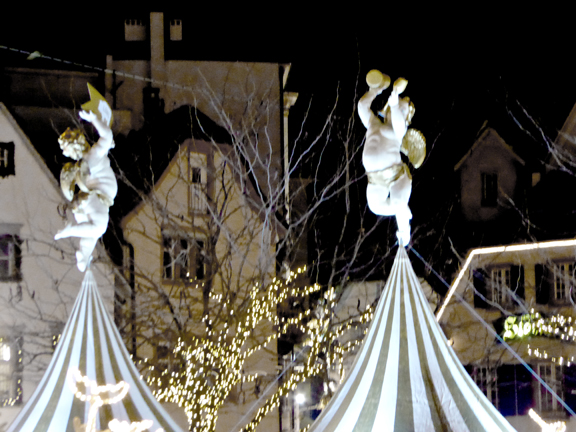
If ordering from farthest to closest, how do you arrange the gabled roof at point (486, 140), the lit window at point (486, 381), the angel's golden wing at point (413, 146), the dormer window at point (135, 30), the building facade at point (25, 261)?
the gabled roof at point (486, 140)
the dormer window at point (135, 30)
the lit window at point (486, 381)
the building facade at point (25, 261)
the angel's golden wing at point (413, 146)

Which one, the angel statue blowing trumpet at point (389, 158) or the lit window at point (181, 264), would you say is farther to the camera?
the lit window at point (181, 264)

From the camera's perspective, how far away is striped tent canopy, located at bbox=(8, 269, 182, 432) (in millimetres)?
5688

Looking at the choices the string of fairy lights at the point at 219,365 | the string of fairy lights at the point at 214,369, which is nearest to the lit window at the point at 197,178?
the string of fairy lights at the point at 219,365

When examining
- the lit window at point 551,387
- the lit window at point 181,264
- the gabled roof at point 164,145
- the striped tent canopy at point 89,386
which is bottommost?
the lit window at point 551,387

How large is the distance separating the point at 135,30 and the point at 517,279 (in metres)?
10.2

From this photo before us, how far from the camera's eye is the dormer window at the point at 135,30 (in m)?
17.9

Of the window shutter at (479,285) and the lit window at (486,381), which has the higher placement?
the window shutter at (479,285)

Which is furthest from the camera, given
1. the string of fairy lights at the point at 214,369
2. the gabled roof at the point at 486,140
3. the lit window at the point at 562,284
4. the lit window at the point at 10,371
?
the gabled roof at the point at 486,140

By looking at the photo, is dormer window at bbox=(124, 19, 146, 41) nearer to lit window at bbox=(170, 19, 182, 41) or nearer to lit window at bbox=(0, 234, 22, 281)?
lit window at bbox=(170, 19, 182, 41)

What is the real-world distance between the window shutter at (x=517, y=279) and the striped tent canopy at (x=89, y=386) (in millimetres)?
11511

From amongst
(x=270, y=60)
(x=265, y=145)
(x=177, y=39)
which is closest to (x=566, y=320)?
(x=265, y=145)

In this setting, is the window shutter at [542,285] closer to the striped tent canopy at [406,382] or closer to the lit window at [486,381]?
the lit window at [486,381]

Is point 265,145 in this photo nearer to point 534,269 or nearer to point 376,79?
point 534,269

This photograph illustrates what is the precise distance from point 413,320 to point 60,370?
2.68 meters
